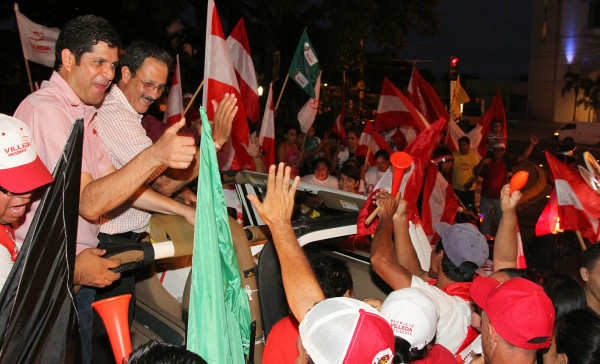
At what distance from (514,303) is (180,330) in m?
1.70

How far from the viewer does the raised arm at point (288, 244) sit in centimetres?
229

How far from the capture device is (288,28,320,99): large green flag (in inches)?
364

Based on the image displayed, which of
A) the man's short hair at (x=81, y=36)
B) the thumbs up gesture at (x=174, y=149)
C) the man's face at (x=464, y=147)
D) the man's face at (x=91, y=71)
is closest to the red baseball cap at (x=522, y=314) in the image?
the thumbs up gesture at (x=174, y=149)

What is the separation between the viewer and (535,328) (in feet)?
7.38

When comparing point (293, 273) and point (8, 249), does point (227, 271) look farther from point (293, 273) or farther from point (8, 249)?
point (8, 249)

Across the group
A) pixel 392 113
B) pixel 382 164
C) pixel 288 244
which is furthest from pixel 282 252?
pixel 392 113

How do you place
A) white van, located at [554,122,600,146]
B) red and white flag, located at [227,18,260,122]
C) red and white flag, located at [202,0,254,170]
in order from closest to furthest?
red and white flag, located at [202,0,254,170]
red and white flag, located at [227,18,260,122]
white van, located at [554,122,600,146]

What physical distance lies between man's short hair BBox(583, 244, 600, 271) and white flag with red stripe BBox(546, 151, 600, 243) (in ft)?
5.06

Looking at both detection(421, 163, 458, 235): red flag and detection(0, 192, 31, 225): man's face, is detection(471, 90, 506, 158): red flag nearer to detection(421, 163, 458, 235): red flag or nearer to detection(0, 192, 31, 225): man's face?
detection(421, 163, 458, 235): red flag

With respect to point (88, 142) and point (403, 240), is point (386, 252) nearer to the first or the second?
point (403, 240)

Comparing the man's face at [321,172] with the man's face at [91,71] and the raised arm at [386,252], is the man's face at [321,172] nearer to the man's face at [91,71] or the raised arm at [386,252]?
the raised arm at [386,252]

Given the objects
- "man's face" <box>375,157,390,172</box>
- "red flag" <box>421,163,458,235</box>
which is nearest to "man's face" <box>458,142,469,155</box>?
"man's face" <box>375,157,390,172</box>

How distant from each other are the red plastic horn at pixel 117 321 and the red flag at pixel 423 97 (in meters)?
8.28

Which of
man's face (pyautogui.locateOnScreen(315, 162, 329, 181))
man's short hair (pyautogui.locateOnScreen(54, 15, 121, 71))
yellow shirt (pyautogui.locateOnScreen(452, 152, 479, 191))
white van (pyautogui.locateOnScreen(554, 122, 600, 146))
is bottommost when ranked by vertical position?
white van (pyautogui.locateOnScreen(554, 122, 600, 146))
